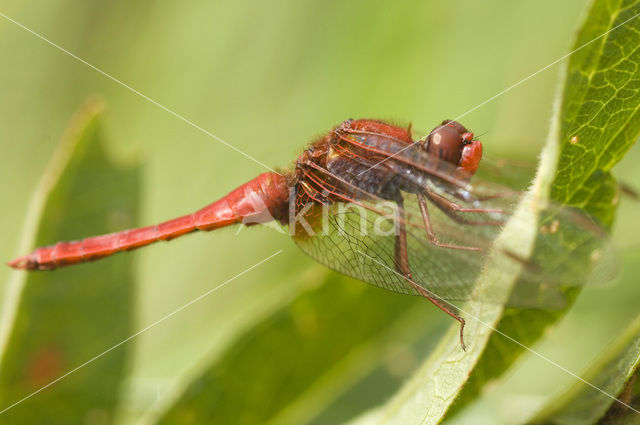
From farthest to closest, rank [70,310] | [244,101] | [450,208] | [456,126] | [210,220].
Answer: [244,101] < [210,220] < [456,126] < [450,208] < [70,310]

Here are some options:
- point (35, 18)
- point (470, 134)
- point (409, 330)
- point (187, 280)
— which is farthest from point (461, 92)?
point (35, 18)

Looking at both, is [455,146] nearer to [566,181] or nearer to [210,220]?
[566,181]

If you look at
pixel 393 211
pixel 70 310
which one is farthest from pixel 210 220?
pixel 393 211

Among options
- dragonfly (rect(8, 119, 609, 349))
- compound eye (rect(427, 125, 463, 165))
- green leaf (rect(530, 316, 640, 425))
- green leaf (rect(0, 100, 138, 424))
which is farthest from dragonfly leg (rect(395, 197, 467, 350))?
green leaf (rect(0, 100, 138, 424))

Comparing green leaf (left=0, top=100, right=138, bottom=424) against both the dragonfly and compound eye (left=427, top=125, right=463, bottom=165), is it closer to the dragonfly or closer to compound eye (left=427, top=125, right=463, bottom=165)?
the dragonfly

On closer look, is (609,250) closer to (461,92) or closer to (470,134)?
(470,134)

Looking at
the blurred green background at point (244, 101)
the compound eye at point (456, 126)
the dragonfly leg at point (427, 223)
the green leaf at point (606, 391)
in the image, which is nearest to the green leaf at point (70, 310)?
the blurred green background at point (244, 101)
